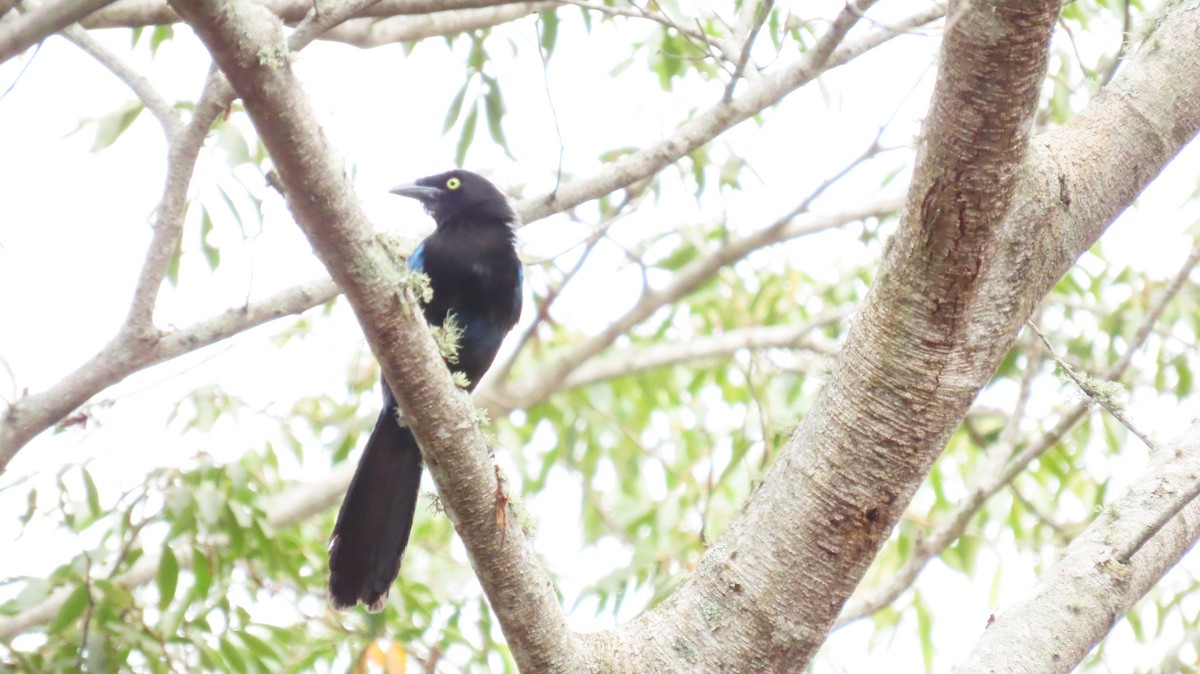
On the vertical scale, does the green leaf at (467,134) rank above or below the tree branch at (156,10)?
above

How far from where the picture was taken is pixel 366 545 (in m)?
3.73

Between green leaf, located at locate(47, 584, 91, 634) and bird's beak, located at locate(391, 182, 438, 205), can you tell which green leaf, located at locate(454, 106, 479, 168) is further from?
green leaf, located at locate(47, 584, 91, 634)

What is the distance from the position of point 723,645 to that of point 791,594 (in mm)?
176

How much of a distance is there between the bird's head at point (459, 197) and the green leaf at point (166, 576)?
1560mm

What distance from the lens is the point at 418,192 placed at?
5.07m

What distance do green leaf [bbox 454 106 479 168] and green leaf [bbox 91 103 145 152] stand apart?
1110mm

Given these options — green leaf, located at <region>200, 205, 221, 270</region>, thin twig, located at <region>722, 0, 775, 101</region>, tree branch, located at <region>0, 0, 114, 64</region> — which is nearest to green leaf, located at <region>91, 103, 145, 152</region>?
green leaf, located at <region>200, 205, 221, 270</region>

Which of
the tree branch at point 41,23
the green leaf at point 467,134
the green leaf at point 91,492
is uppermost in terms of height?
the green leaf at point 467,134

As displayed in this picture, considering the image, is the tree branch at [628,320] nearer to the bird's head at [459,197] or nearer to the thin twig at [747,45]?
the bird's head at [459,197]

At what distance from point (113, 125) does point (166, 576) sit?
163 cm

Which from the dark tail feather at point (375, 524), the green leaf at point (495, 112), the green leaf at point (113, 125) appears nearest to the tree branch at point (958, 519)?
the dark tail feather at point (375, 524)

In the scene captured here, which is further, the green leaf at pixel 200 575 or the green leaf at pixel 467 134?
the green leaf at pixel 467 134

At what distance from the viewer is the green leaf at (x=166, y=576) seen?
12.5 feet

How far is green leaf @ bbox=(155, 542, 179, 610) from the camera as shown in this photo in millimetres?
3803
